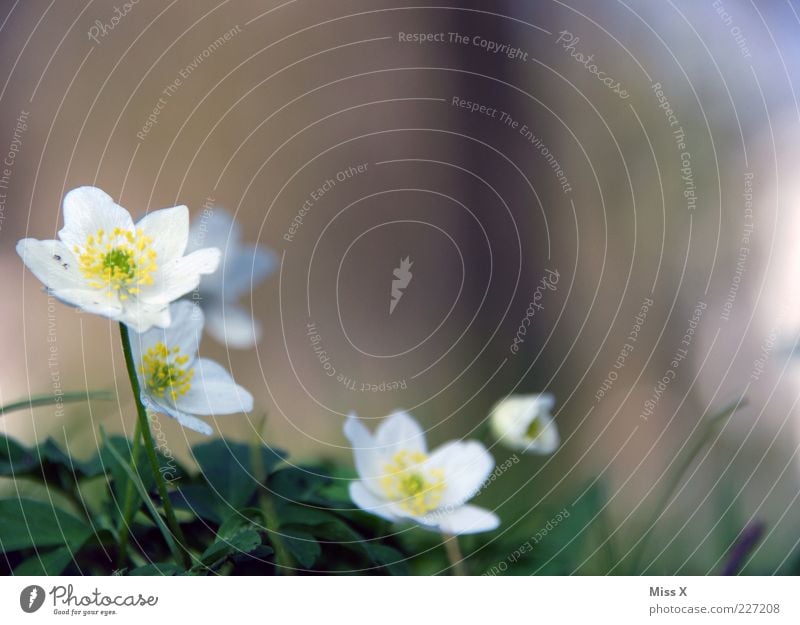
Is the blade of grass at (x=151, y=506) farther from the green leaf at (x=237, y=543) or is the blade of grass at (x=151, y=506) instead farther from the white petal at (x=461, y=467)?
the white petal at (x=461, y=467)

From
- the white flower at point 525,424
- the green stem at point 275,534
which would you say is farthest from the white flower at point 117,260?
the white flower at point 525,424

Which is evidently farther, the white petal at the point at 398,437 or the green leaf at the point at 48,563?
the white petal at the point at 398,437

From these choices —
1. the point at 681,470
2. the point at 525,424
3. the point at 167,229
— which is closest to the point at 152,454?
the point at 167,229

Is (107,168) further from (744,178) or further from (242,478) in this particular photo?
(744,178)

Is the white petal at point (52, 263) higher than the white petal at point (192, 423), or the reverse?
the white petal at point (52, 263)

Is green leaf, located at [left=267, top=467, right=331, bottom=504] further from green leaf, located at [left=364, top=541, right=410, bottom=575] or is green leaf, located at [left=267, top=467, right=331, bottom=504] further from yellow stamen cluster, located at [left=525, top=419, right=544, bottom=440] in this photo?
yellow stamen cluster, located at [left=525, top=419, right=544, bottom=440]

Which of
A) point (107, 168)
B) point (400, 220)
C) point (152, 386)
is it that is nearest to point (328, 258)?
point (400, 220)
